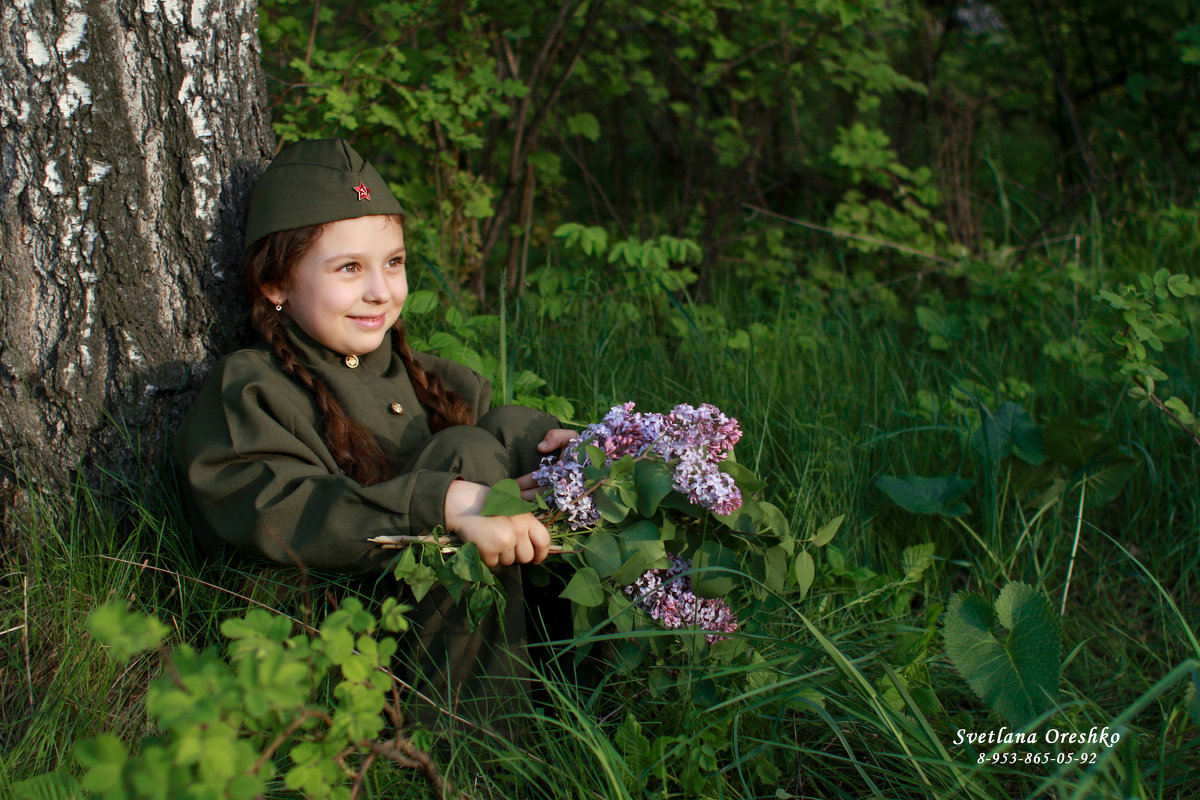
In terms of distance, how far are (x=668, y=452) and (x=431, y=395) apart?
30.3 inches

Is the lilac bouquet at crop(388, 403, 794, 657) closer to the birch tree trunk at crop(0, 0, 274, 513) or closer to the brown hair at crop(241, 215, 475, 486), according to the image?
the brown hair at crop(241, 215, 475, 486)

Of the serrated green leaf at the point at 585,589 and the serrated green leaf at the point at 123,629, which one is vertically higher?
the serrated green leaf at the point at 123,629

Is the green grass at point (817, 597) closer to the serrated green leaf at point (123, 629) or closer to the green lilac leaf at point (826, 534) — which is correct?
the green lilac leaf at point (826, 534)

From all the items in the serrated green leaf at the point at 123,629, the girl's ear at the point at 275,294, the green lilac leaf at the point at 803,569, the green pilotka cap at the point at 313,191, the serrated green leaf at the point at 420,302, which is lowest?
the green lilac leaf at the point at 803,569

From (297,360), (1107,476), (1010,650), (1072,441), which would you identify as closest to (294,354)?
(297,360)

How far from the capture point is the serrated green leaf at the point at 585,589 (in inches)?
65.6

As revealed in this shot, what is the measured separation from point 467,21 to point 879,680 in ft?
9.20

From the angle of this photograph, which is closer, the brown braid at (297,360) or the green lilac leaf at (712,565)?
the green lilac leaf at (712,565)

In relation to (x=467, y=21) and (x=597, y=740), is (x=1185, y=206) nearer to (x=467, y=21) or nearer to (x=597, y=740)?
(x=467, y=21)

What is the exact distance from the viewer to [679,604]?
71.4 inches

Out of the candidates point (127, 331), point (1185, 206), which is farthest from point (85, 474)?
point (1185, 206)

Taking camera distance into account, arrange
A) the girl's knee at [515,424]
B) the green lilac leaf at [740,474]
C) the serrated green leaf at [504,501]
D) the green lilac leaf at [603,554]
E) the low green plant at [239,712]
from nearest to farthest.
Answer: the low green plant at [239,712]
the serrated green leaf at [504,501]
the green lilac leaf at [603,554]
the green lilac leaf at [740,474]
the girl's knee at [515,424]

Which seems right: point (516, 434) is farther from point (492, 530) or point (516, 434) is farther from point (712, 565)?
point (712, 565)

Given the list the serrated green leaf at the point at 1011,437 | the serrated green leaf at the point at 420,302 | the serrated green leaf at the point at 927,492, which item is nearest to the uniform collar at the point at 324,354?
the serrated green leaf at the point at 420,302
